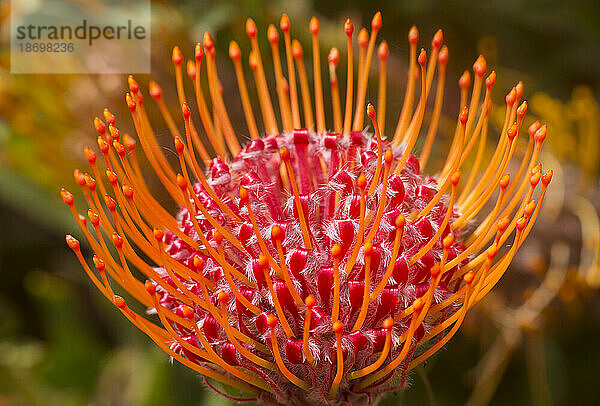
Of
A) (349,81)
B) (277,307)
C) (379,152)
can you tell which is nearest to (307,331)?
(277,307)

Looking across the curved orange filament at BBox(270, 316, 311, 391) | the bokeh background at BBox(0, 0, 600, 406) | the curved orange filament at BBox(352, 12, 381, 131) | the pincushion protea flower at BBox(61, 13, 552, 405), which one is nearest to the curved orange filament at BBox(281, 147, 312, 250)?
the pincushion protea flower at BBox(61, 13, 552, 405)

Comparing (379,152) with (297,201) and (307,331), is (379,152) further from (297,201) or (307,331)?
(307,331)

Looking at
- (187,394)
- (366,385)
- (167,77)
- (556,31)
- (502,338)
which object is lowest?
(187,394)

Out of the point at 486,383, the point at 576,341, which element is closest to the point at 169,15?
the point at 486,383

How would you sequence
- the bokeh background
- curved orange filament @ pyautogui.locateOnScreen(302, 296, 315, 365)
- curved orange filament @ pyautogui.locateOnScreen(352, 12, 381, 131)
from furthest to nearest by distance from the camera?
the bokeh background, curved orange filament @ pyautogui.locateOnScreen(352, 12, 381, 131), curved orange filament @ pyautogui.locateOnScreen(302, 296, 315, 365)

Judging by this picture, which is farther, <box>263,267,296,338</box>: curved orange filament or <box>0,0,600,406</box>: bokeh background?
<box>0,0,600,406</box>: bokeh background

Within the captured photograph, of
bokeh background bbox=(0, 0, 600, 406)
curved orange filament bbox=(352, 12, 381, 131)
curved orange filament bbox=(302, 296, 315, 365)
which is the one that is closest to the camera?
curved orange filament bbox=(302, 296, 315, 365)

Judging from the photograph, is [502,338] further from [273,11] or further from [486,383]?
[273,11]

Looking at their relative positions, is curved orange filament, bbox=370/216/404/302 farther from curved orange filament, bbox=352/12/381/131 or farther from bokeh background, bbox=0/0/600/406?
bokeh background, bbox=0/0/600/406

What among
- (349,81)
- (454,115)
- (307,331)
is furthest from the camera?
(454,115)
